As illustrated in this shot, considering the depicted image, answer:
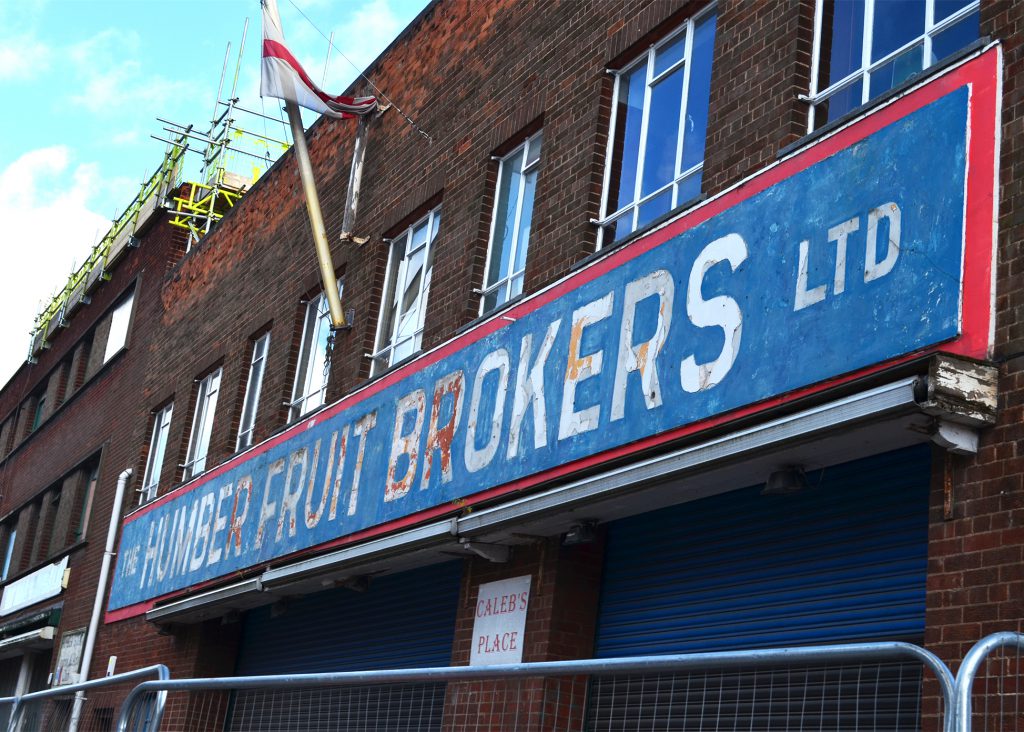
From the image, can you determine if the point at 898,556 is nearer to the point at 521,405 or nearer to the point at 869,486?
the point at 869,486

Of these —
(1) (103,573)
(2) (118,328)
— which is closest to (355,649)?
(1) (103,573)

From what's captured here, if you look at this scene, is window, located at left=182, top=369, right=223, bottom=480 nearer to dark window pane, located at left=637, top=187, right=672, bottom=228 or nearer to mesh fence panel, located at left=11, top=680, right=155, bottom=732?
mesh fence panel, located at left=11, top=680, right=155, bottom=732

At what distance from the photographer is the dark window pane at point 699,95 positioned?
10.1 m

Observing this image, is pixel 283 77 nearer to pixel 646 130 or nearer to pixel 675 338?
pixel 646 130

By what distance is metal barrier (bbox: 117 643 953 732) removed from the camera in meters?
4.70

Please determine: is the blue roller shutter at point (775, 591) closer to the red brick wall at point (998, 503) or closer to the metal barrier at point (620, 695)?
the metal barrier at point (620, 695)

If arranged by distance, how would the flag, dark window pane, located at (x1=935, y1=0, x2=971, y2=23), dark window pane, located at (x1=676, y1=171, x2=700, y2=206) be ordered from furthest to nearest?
the flag → dark window pane, located at (x1=676, y1=171, x2=700, y2=206) → dark window pane, located at (x1=935, y1=0, x2=971, y2=23)

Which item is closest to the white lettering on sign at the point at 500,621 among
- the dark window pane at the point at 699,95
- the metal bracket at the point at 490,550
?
the metal bracket at the point at 490,550

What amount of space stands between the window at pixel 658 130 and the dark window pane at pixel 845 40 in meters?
1.30

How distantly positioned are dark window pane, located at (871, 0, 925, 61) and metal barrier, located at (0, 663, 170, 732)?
19.2ft

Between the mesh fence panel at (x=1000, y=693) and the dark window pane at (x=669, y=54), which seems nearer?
the mesh fence panel at (x=1000, y=693)

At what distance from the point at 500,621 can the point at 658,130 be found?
4.05m

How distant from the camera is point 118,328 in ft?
85.8

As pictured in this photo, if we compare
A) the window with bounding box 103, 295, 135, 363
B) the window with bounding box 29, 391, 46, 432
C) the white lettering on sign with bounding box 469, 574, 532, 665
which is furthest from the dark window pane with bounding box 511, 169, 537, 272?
the window with bounding box 29, 391, 46, 432
